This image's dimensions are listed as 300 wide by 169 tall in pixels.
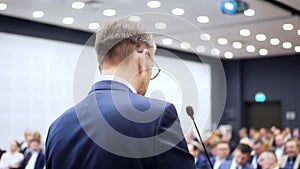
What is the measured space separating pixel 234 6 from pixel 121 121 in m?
6.22

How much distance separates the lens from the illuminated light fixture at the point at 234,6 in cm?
696

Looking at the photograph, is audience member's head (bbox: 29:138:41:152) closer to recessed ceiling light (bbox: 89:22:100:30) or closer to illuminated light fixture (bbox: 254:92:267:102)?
recessed ceiling light (bbox: 89:22:100:30)

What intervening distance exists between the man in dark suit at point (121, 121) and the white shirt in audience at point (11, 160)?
5968mm

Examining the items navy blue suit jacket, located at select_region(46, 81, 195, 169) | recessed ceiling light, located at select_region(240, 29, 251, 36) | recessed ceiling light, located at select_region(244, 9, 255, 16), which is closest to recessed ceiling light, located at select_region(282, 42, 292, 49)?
recessed ceiling light, located at select_region(240, 29, 251, 36)

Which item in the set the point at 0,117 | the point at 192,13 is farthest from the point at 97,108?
the point at 0,117

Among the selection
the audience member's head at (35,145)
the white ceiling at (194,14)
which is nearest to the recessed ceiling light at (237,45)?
the white ceiling at (194,14)

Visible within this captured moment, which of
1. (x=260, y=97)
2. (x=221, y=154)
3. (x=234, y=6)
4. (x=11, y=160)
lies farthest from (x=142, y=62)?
(x=260, y=97)

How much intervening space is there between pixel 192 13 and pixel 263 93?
626cm

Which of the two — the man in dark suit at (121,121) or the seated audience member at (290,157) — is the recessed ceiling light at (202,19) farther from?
the man in dark suit at (121,121)

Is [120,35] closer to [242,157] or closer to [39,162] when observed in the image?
[242,157]

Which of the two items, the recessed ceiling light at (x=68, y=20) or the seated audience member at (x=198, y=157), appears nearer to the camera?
the seated audience member at (x=198, y=157)

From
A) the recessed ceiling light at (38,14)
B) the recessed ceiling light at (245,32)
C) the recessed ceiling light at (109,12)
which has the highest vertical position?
the recessed ceiling light at (38,14)

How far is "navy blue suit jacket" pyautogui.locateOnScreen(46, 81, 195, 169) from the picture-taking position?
1.00m

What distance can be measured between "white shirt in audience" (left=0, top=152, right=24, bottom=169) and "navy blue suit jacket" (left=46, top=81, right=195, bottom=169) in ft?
19.8
